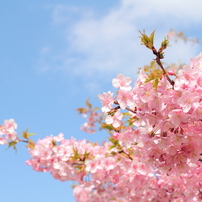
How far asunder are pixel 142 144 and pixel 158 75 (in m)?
0.77

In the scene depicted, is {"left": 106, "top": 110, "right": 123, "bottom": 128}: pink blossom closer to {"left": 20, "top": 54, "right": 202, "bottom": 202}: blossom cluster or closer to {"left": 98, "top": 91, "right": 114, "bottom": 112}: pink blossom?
{"left": 20, "top": 54, "right": 202, "bottom": 202}: blossom cluster

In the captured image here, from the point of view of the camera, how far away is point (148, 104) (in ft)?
9.11

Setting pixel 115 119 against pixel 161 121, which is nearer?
pixel 161 121

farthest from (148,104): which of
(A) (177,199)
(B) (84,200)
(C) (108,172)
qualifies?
(B) (84,200)

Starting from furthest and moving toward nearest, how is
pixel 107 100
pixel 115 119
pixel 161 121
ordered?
pixel 115 119
pixel 107 100
pixel 161 121

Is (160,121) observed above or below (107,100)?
below

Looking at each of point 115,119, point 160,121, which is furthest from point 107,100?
point 160,121

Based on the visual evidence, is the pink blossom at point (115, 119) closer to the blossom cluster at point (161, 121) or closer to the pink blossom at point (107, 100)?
the blossom cluster at point (161, 121)

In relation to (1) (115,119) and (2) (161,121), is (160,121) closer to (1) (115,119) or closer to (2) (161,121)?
(2) (161,121)

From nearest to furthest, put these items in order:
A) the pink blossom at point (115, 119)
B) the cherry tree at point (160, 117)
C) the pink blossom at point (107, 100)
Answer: the cherry tree at point (160, 117) → the pink blossom at point (107, 100) → the pink blossom at point (115, 119)

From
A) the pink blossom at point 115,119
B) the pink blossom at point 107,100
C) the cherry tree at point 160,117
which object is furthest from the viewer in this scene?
the pink blossom at point 115,119

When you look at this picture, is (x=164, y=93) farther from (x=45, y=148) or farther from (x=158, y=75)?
(x=45, y=148)

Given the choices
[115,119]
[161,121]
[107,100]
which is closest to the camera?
[161,121]

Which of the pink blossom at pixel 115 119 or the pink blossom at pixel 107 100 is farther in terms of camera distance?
the pink blossom at pixel 115 119
